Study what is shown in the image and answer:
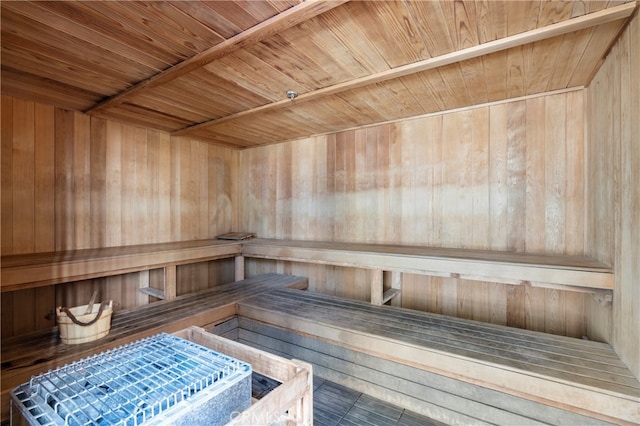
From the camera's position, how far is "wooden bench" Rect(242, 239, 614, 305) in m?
1.58

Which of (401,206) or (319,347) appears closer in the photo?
(319,347)

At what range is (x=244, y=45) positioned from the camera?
4.83ft

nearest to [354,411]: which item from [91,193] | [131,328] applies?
[131,328]

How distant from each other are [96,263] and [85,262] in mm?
66

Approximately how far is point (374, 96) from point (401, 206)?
3.50 ft

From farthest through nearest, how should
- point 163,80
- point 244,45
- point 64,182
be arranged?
point 64,182
point 163,80
point 244,45

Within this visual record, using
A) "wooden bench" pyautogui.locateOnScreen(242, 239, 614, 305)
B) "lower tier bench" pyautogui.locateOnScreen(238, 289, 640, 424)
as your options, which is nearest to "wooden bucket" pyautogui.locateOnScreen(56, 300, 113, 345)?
"lower tier bench" pyautogui.locateOnScreen(238, 289, 640, 424)

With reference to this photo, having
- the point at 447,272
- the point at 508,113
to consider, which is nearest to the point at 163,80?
the point at 447,272

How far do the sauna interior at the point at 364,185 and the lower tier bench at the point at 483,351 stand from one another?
0.01 meters

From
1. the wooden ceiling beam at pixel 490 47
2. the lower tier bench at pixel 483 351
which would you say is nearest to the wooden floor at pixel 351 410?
the lower tier bench at pixel 483 351

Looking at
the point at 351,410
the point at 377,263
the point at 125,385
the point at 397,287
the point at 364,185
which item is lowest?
the point at 351,410

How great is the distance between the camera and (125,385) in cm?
85

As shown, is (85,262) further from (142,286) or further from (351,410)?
(351,410)

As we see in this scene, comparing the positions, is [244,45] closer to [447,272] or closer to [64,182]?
[447,272]
